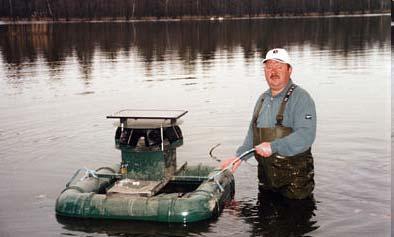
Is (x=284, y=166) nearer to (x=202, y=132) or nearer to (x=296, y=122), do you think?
(x=296, y=122)

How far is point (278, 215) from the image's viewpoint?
30.0 feet

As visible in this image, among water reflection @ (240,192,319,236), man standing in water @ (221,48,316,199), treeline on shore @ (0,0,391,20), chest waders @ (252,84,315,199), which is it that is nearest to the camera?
man standing in water @ (221,48,316,199)

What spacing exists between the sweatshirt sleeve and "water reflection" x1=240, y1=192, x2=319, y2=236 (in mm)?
1056

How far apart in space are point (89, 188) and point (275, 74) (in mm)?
3442

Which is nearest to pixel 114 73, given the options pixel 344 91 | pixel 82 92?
pixel 82 92

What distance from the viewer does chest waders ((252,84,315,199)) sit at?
8797mm

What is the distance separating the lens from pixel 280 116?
8.71 meters

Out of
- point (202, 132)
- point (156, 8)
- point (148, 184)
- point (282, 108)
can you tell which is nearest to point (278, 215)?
point (282, 108)

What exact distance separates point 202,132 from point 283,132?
6245 millimetres

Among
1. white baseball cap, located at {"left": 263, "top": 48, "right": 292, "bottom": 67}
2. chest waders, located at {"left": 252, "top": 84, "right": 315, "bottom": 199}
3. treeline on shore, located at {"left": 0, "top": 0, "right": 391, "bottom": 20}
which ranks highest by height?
treeline on shore, located at {"left": 0, "top": 0, "right": 391, "bottom": 20}

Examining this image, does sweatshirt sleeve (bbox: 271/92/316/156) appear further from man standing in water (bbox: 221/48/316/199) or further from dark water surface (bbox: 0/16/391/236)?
dark water surface (bbox: 0/16/391/236)

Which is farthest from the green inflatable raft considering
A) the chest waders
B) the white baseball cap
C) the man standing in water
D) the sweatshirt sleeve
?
the white baseball cap

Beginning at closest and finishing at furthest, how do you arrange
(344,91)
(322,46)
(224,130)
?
(224,130), (344,91), (322,46)

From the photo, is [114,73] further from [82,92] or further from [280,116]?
[280,116]
